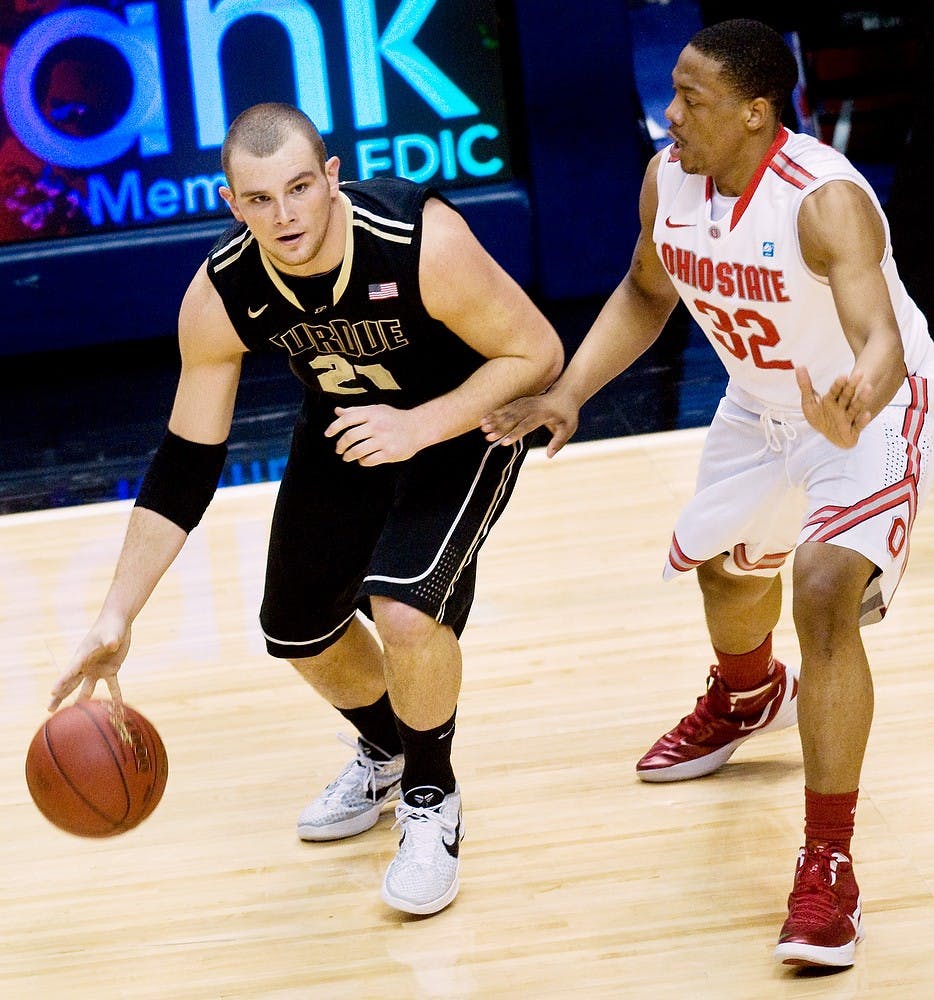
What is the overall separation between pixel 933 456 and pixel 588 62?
518cm

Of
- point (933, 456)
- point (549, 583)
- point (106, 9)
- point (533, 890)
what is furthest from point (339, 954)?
point (106, 9)

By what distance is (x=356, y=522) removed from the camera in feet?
10.4

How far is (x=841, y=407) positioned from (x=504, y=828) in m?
1.25

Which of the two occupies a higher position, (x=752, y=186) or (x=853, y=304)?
(x=752, y=186)

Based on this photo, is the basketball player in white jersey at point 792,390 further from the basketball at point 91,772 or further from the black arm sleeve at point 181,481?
the basketball at point 91,772

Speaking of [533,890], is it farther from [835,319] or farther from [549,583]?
[549,583]

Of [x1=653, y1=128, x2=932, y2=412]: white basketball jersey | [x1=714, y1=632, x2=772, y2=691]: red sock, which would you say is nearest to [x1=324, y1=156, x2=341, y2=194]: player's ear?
[x1=653, y1=128, x2=932, y2=412]: white basketball jersey

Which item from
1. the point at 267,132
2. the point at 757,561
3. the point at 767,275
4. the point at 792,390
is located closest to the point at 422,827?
the point at 757,561

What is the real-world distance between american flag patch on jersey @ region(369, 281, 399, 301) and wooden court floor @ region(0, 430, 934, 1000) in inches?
45.8

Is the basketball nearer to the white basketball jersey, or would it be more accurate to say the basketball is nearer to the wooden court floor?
the wooden court floor

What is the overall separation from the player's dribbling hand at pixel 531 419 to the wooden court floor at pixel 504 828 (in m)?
0.84

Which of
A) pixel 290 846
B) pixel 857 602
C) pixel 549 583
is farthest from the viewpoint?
pixel 549 583

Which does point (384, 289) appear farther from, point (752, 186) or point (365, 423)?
point (752, 186)

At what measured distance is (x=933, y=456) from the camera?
9.49 ft
